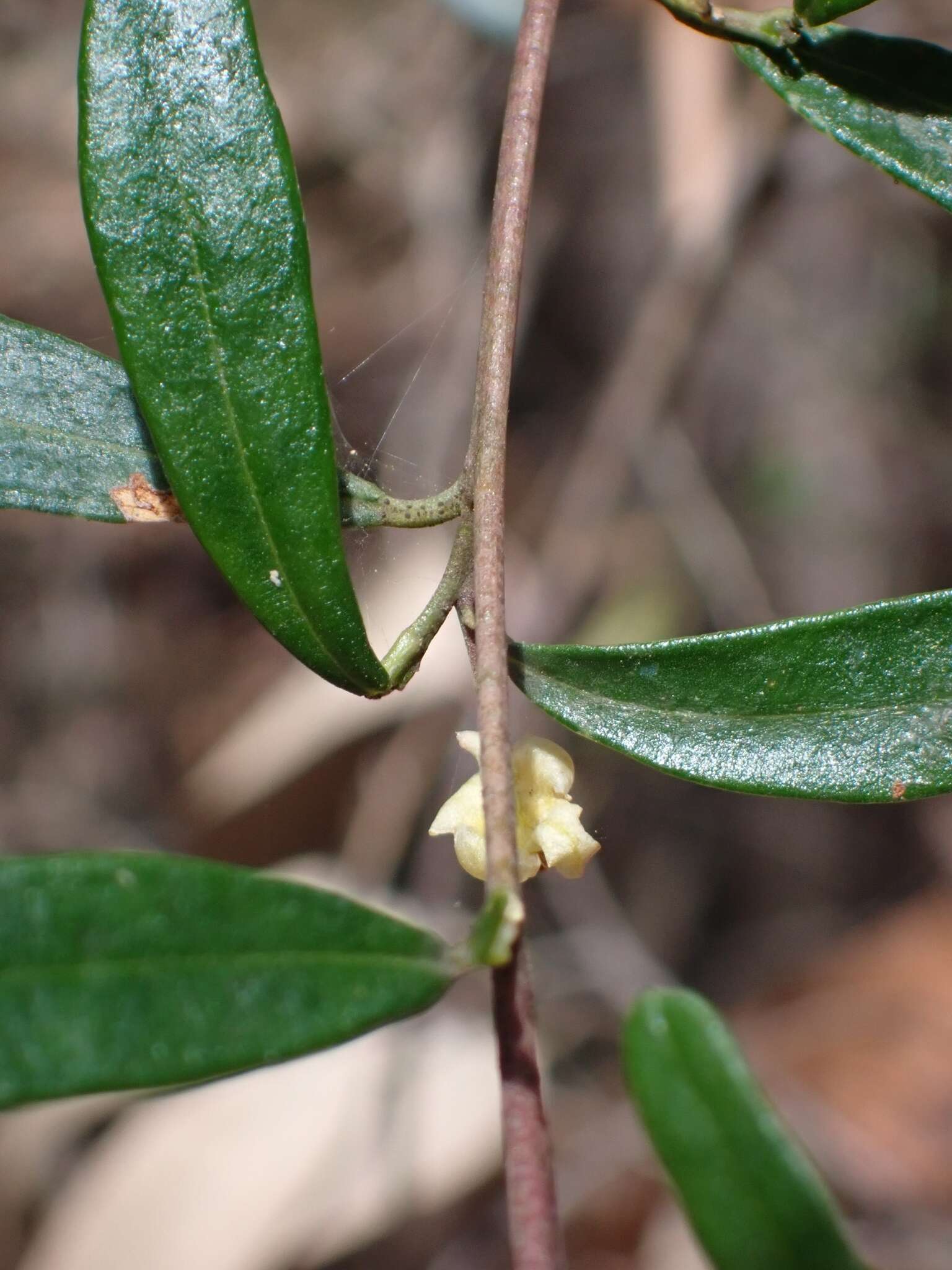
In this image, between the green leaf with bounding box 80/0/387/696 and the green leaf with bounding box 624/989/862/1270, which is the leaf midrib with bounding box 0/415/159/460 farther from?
the green leaf with bounding box 624/989/862/1270

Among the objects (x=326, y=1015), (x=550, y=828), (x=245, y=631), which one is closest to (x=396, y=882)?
(x=245, y=631)

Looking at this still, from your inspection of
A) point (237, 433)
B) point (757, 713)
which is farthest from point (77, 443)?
point (757, 713)

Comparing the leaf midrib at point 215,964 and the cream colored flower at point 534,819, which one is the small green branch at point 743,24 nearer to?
the cream colored flower at point 534,819

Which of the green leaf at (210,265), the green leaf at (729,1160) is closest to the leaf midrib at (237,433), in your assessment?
the green leaf at (210,265)

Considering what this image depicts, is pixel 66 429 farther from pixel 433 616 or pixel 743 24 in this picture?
pixel 743 24

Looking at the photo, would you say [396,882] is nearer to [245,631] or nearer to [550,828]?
[245,631]
